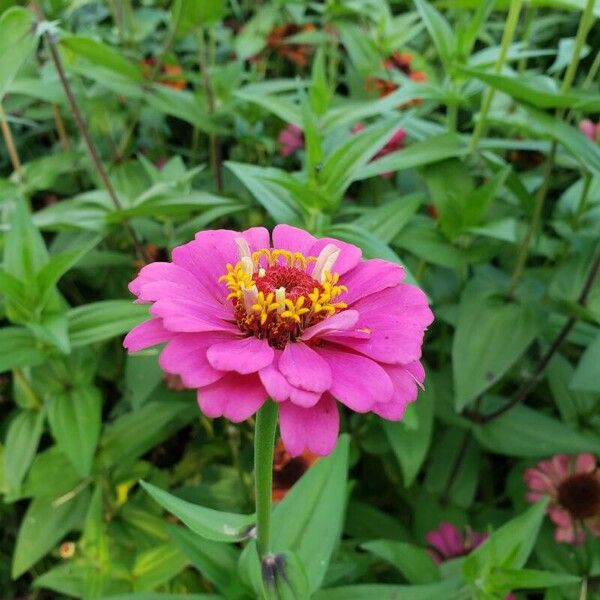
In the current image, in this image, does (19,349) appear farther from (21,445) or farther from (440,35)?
(440,35)

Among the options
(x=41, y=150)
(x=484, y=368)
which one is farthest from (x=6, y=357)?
(x=41, y=150)

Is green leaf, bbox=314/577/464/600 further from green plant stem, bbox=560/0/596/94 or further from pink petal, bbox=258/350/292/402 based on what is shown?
green plant stem, bbox=560/0/596/94

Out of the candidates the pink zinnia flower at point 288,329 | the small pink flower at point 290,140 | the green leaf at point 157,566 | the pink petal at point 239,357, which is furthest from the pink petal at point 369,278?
the small pink flower at point 290,140

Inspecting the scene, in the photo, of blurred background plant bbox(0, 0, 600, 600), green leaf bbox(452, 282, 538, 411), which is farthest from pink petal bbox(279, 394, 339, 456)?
green leaf bbox(452, 282, 538, 411)

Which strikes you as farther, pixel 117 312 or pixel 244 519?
pixel 117 312

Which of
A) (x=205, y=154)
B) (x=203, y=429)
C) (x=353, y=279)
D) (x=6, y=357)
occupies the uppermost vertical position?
(x=353, y=279)

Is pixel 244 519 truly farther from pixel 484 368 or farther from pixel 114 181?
pixel 114 181

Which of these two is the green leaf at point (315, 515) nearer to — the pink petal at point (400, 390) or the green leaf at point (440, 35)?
the pink petal at point (400, 390)
